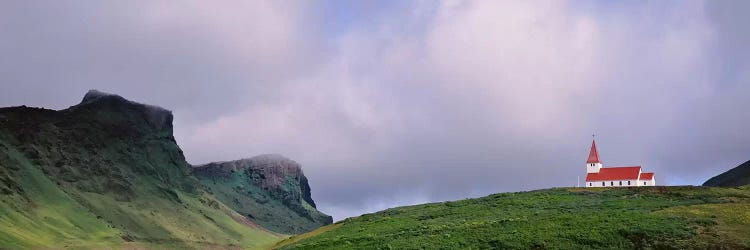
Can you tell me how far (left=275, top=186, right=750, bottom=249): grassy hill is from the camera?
56406 millimetres

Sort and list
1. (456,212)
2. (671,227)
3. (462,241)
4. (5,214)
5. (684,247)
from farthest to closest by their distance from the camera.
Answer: (5,214), (456,212), (462,241), (671,227), (684,247)

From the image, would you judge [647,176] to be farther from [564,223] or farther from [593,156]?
[564,223]

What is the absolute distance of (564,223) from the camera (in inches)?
2446

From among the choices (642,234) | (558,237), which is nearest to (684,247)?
(642,234)

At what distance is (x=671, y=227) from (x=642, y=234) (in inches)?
101

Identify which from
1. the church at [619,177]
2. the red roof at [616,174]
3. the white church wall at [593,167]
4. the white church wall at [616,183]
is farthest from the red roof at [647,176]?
the white church wall at [593,167]

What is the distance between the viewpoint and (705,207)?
207 ft

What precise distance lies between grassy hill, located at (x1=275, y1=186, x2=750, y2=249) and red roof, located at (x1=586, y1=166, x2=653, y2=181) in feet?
128

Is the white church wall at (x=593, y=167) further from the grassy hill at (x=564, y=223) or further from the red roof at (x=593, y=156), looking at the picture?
the grassy hill at (x=564, y=223)

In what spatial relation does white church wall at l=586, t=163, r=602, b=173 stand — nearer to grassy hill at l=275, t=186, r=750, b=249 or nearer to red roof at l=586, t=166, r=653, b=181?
red roof at l=586, t=166, r=653, b=181

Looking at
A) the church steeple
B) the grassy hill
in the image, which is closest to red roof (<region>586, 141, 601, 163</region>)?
the church steeple

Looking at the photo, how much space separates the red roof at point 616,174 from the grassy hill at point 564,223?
39.1 meters

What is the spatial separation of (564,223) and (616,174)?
62302mm

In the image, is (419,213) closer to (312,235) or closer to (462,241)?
(312,235)
